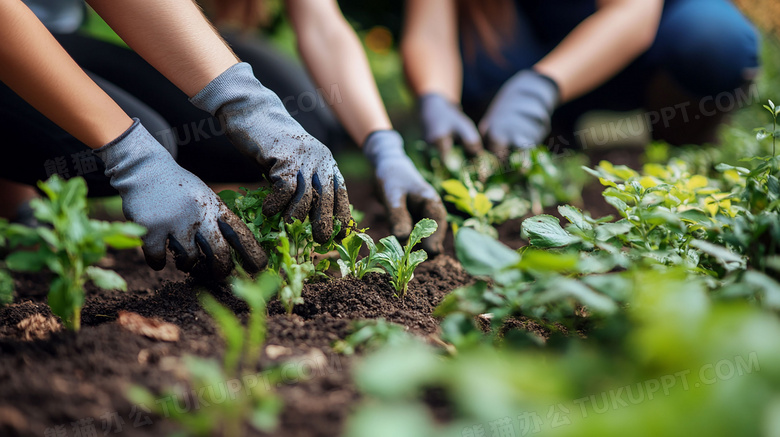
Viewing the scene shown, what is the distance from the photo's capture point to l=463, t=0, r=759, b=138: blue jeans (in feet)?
8.27

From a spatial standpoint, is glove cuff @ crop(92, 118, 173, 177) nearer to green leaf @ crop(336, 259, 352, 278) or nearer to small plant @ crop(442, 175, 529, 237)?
green leaf @ crop(336, 259, 352, 278)

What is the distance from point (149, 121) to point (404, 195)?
0.94m

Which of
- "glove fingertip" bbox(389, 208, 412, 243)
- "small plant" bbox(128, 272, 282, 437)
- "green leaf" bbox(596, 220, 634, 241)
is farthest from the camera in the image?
"glove fingertip" bbox(389, 208, 412, 243)

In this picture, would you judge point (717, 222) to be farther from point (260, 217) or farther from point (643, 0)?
point (643, 0)

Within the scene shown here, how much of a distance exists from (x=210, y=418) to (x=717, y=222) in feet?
3.67

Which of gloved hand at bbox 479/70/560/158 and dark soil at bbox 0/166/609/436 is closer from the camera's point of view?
dark soil at bbox 0/166/609/436

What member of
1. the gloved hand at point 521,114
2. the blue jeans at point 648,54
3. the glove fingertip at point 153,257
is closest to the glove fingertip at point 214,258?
the glove fingertip at point 153,257

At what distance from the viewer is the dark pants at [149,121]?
1548mm

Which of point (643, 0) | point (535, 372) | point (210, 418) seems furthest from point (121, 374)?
point (643, 0)

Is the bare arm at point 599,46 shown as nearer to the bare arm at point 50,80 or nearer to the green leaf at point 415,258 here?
the green leaf at point 415,258

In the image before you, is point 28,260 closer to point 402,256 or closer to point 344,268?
point 344,268

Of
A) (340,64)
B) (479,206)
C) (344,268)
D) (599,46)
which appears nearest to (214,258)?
(344,268)

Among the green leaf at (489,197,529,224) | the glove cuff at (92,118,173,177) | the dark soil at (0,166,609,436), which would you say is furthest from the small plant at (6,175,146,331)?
the green leaf at (489,197,529,224)

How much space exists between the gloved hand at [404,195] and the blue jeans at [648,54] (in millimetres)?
1528
